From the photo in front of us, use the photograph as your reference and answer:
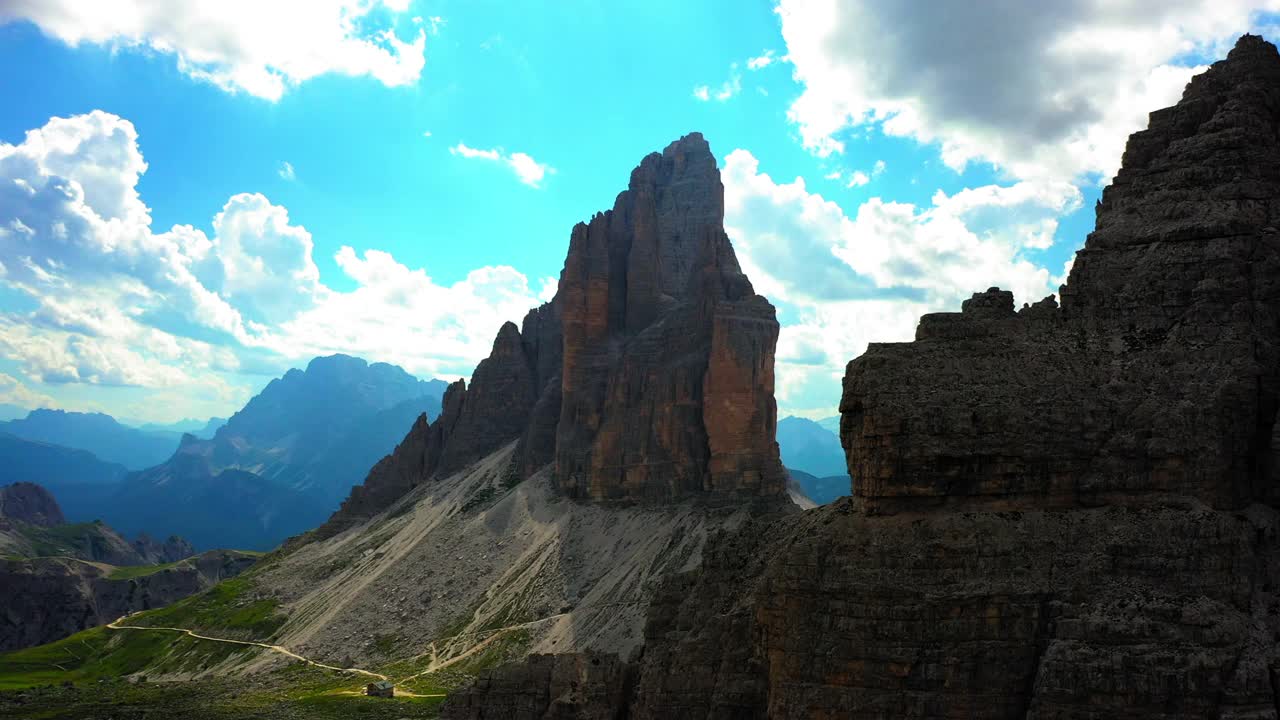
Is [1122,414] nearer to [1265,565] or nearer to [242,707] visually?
[1265,565]

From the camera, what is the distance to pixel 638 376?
397ft

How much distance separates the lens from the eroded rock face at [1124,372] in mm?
37594

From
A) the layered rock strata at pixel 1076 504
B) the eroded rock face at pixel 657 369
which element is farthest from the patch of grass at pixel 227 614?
the layered rock strata at pixel 1076 504

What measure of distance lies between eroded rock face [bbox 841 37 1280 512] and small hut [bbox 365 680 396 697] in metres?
61.0

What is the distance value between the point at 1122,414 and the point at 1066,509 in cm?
433

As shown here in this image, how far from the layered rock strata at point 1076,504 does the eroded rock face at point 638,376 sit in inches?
2692

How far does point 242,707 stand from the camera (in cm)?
8475

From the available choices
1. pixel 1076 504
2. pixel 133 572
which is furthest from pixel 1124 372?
pixel 133 572

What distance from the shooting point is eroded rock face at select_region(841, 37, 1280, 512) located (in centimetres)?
3759

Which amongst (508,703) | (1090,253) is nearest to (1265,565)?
(1090,253)

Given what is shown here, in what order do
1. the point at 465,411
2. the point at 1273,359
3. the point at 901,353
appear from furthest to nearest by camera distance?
the point at 465,411 < the point at 901,353 < the point at 1273,359

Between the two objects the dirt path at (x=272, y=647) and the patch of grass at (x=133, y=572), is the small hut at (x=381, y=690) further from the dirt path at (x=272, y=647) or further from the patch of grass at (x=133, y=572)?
the patch of grass at (x=133, y=572)

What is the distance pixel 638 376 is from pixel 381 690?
4898 cm

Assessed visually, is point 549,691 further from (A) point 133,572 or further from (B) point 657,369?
(A) point 133,572
